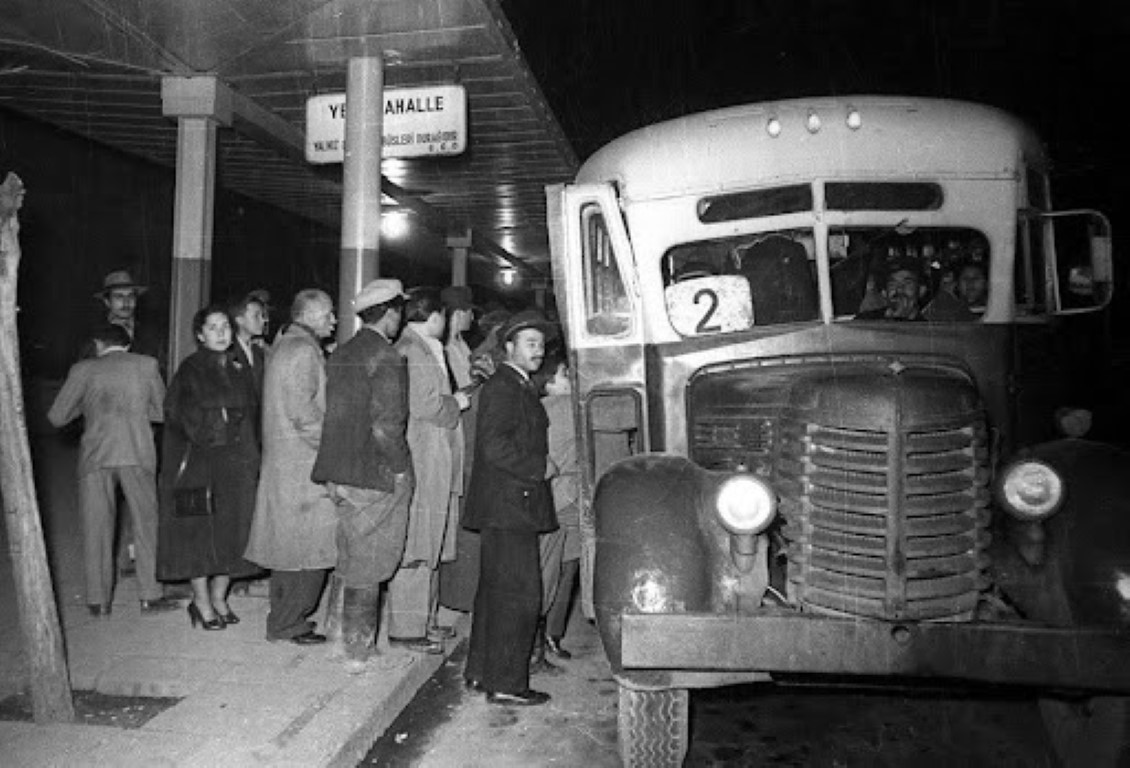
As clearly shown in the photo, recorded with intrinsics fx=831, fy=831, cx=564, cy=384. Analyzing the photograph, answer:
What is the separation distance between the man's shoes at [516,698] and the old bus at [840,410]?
26.1 inches

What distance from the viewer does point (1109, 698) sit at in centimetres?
301

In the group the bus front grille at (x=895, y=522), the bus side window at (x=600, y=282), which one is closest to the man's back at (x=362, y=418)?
the bus side window at (x=600, y=282)

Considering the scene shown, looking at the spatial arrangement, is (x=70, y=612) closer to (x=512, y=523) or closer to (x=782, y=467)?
(x=512, y=523)

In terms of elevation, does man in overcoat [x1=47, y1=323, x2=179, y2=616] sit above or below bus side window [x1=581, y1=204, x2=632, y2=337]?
below

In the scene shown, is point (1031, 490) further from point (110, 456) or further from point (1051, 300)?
point (110, 456)

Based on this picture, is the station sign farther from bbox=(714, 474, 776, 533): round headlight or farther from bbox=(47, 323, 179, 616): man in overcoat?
bbox=(714, 474, 776, 533): round headlight

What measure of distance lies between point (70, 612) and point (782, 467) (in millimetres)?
4586

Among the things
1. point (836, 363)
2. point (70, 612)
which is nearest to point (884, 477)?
point (836, 363)

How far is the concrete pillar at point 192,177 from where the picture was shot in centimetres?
704

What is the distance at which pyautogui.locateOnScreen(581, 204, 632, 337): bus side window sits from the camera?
425cm

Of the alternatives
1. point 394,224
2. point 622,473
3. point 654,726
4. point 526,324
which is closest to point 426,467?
point 526,324

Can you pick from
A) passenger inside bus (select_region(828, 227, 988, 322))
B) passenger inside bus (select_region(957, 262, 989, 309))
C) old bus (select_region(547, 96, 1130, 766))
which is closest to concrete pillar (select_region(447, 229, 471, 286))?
old bus (select_region(547, 96, 1130, 766))

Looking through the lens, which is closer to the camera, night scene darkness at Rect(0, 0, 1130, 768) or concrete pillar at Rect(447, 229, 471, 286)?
night scene darkness at Rect(0, 0, 1130, 768)

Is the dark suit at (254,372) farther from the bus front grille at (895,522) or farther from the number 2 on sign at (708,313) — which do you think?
the bus front grille at (895,522)
